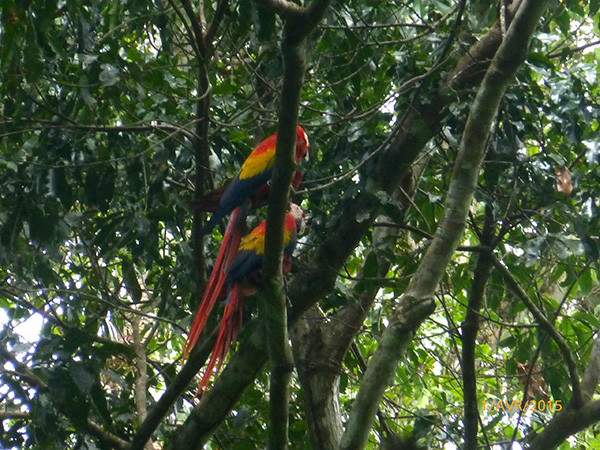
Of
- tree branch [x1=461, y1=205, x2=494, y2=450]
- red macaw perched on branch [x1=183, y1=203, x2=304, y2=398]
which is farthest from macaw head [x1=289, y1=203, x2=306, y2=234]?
tree branch [x1=461, y1=205, x2=494, y2=450]

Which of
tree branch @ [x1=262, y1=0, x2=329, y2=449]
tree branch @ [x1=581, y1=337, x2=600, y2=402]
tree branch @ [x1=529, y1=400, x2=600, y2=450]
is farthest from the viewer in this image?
tree branch @ [x1=581, y1=337, x2=600, y2=402]

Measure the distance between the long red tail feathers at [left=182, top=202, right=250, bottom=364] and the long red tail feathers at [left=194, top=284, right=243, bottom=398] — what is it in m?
0.08

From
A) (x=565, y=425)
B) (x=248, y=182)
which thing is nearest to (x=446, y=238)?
(x=565, y=425)

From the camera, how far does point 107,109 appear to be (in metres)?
2.97

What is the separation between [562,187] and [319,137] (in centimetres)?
113

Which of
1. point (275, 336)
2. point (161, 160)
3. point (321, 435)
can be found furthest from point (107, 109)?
point (321, 435)

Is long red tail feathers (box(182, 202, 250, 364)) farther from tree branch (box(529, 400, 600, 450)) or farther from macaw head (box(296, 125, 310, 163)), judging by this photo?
tree branch (box(529, 400, 600, 450))

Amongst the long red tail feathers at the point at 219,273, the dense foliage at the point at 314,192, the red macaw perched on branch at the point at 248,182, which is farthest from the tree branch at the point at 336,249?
the red macaw perched on branch at the point at 248,182

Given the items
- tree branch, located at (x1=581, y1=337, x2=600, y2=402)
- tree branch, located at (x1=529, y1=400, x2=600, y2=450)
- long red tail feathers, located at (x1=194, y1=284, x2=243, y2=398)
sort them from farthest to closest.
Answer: long red tail feathers, located at (x1=194, y1=284, x2=243, y2=398), tree branch, located at (x1=581, y1=337, x2=600, y2=402), tree branch, located at (x1=529, y1=400, x2=600, y2=450)

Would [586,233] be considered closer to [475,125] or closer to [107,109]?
[475,125]

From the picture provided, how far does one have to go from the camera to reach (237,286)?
2.91m

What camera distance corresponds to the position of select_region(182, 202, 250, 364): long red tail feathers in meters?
2.66

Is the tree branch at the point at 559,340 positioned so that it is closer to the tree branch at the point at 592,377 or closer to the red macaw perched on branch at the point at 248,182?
the tree branch at the point at 592,377

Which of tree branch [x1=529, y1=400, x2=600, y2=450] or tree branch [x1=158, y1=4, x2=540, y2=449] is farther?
tree branch [x1=158, y1=4, x2=540, y2=449]
